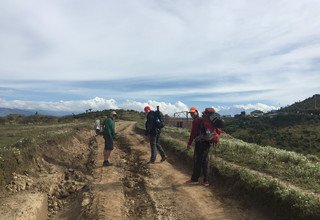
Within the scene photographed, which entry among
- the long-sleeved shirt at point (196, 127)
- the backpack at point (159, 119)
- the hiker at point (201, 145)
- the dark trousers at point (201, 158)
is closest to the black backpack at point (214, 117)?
the hiker at point (201, 145)

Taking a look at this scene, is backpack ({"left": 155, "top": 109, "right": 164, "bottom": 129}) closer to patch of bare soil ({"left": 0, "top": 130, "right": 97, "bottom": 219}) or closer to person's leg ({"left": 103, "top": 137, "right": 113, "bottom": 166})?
person's leg ({"left": 103, "top": 137, "right": 113, "bottom": 166})

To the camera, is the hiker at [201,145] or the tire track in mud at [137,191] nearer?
the tire track in mud at [137,191]

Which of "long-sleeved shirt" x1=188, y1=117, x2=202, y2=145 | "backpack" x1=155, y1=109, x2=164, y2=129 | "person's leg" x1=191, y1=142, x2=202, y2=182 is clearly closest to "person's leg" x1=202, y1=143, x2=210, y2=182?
"person's leg" x1=191, y1=142, x2=202, y2=182

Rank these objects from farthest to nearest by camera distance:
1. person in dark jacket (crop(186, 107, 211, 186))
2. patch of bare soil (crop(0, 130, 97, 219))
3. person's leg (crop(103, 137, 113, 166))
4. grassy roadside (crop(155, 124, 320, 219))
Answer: person's leg (crop(103, 137, 113, 166)) → person in dark jacket (crop(186, 107, 211, 186)) → patch of bare soil (crop(0, 130, 97, 219)) → grassy roadside (crop(155, 124, 320, 219))

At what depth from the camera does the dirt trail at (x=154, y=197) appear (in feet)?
36.1

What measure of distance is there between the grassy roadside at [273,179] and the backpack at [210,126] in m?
1.35

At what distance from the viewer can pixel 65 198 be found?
45.9 feet

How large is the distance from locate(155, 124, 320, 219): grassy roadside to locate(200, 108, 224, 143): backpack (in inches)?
53.3

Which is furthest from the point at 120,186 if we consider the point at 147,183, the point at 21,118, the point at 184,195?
the point at 21,118

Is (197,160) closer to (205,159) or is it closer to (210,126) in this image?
(205,159)

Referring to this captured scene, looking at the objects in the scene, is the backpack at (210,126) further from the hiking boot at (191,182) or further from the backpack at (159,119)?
the backpack at (159,119)

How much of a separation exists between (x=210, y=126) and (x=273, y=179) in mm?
2637

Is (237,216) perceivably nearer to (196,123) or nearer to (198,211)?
(198,211)

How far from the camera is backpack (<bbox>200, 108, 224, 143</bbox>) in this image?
45.2 feet
